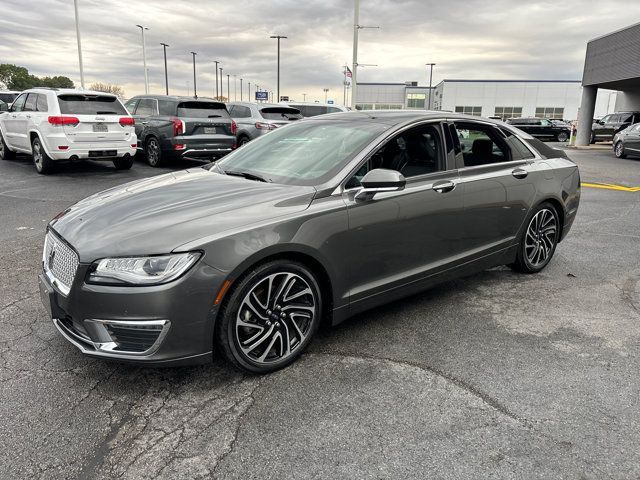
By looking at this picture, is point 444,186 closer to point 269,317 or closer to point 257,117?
point 269,317

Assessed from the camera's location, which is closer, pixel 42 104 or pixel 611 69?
pixel 42 104

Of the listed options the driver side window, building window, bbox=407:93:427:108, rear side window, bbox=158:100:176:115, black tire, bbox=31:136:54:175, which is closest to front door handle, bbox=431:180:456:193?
the driver side window

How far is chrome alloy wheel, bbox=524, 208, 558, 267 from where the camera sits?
15.8 feet

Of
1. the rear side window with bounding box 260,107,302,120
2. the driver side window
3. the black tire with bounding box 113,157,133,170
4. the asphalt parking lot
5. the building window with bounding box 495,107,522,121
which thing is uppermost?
the building window with bounding box 495,107,522,121

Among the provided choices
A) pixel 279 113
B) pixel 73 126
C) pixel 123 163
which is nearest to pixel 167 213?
pixel 73 126

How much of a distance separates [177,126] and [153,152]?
4.01 feet

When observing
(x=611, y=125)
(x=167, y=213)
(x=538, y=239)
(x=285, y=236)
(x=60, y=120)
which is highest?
(x=611, y=125)

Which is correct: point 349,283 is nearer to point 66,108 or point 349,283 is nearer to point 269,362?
point 269,362

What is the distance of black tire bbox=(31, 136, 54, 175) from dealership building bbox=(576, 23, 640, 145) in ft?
76.9

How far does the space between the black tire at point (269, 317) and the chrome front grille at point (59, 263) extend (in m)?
0.85

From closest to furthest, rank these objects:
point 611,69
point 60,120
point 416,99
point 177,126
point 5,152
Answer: point 60,120
point 177,126
point 5,152
point 611,69
point 416,99

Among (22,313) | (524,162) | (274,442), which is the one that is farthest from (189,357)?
(524,162)

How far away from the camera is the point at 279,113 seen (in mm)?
14633

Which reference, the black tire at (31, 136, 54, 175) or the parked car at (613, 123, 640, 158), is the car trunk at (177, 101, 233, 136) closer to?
the black tire at (31, 136, 54, 175)
